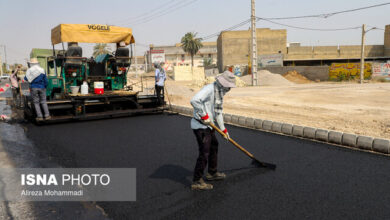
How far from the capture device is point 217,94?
4.06 metres

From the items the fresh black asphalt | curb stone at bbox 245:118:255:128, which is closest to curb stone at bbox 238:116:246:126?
curb stone at bbox 245:118:255:128

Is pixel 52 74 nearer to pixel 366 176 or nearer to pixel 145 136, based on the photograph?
pixel 145 136

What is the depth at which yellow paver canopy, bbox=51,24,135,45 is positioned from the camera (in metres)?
9.34

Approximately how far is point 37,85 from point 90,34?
7.79ft

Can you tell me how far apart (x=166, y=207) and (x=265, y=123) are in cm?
495

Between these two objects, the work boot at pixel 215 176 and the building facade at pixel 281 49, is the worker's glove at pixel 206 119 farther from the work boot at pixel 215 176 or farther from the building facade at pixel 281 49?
the building facade at pixel 281 49

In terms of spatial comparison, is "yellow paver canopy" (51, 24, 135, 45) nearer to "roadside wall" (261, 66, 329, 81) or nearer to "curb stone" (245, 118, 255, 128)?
"curb stone" (245, 118, 255, 128)

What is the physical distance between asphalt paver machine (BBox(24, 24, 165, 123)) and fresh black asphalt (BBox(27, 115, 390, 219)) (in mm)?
1910

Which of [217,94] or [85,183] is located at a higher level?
[217,94]

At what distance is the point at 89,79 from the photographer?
1054 cm

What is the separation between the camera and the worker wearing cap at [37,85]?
28.6ft

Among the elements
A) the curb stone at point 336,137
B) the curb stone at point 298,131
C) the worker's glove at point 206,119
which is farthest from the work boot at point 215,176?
the curb stone at point 298,131

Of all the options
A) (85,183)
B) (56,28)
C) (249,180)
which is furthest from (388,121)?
(56,28)

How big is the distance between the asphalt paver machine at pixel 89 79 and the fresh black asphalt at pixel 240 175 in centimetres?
191
